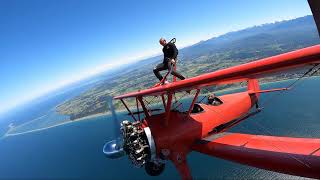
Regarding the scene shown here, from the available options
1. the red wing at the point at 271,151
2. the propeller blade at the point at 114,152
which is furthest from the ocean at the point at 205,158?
the red wing at the point at 271,151

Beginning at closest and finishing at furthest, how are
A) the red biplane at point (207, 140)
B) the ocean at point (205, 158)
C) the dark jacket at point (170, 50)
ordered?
the red biplane at point (207, 140), the dark jacket at point (170, 50), the ocean at point (205, 158)

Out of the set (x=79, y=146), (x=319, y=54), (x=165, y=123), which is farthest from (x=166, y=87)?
(x=79, y=146)

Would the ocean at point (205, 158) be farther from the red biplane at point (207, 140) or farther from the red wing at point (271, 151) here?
the red wing at point (271, 151)

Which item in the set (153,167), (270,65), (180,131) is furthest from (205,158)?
(270,65)

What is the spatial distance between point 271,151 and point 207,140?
10.5 feet

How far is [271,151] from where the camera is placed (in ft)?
31.3

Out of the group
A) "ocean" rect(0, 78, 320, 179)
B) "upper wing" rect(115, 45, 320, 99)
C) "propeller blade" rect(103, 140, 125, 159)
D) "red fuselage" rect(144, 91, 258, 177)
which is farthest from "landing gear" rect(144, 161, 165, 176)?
"ocean" rect(0, 78, 320, 179)

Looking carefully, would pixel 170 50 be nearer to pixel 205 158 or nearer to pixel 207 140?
pixel 207 140

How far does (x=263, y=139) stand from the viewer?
11.1 meters

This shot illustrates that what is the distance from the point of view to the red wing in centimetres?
821

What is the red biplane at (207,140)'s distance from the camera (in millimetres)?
8031

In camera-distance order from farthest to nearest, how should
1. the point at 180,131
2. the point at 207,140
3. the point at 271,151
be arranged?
the point at 207,140 < the point at 180,131 < the point at 271,151

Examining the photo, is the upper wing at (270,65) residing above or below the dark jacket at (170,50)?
below

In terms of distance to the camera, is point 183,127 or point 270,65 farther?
point 183,127
